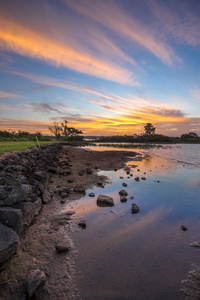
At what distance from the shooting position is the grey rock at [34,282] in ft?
9.96

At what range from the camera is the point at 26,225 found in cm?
536

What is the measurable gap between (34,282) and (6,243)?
1.13 m

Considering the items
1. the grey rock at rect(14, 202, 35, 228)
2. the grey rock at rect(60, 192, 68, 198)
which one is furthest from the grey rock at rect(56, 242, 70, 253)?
the grey rock at rect(60, 192, 68, 198)

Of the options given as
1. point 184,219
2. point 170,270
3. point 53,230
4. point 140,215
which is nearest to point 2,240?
point 53,230

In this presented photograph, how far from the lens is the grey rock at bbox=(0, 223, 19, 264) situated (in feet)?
11.4

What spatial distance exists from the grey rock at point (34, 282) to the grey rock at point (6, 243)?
81 centimetres

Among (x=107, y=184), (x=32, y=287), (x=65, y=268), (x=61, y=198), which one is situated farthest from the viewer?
(x=107, y=184)

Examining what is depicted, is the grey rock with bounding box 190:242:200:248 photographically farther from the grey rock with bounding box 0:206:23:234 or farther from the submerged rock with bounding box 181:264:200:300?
Answer: the grey rock with bounding box 0:206:23:234

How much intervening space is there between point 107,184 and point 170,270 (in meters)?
7.60

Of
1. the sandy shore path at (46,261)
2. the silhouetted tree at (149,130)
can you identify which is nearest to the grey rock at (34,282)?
the sandy shore path at (46,261)

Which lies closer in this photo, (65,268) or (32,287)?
(32,287)

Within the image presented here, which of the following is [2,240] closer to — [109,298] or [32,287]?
[32,287]

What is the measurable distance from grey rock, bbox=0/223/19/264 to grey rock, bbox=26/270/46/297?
81cm

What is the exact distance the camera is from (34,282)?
10.3 feet
